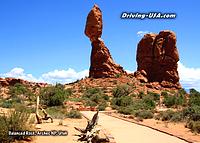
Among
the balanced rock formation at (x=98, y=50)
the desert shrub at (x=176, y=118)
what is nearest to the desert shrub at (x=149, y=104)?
the desert shrub at (x=176, y=118)

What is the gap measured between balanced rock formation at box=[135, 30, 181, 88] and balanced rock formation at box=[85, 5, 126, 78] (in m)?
6.92

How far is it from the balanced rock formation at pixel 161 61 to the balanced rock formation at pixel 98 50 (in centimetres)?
692

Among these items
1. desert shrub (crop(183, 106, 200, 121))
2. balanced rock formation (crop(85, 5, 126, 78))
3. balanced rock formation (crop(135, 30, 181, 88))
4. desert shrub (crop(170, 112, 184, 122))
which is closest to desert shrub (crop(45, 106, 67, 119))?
desert shrub (crop(170, 112, 184, 122))

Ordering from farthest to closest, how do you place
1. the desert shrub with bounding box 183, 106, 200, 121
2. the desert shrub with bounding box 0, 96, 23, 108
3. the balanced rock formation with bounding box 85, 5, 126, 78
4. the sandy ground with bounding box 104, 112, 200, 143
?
1. the balanced rock formation with bounding box 85, 5, 126, 78
2. the desert shrub with bounding box 0, 96, 23, 108
3. the desert shrub with bounding box 183, 106, 200, 121
4. the sandy ground with bounding box 104, 112, 200, 143

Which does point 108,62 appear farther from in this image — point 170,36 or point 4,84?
point 4,84

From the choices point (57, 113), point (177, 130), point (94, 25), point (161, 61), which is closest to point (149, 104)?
point (57, 113)

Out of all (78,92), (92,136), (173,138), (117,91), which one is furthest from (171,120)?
(78,92)

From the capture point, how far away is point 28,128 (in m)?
13.6

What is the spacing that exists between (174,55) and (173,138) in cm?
5983

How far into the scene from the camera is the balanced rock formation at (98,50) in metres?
67.6

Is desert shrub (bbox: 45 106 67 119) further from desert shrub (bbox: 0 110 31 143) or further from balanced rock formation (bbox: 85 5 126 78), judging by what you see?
balanced rock formation (bbox: 85 5 126 78)

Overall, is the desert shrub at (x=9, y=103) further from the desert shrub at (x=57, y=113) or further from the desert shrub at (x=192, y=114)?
the desert shrub at (x=192, y=114)

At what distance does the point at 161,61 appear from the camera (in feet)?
238

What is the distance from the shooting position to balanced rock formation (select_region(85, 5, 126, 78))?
222ft
